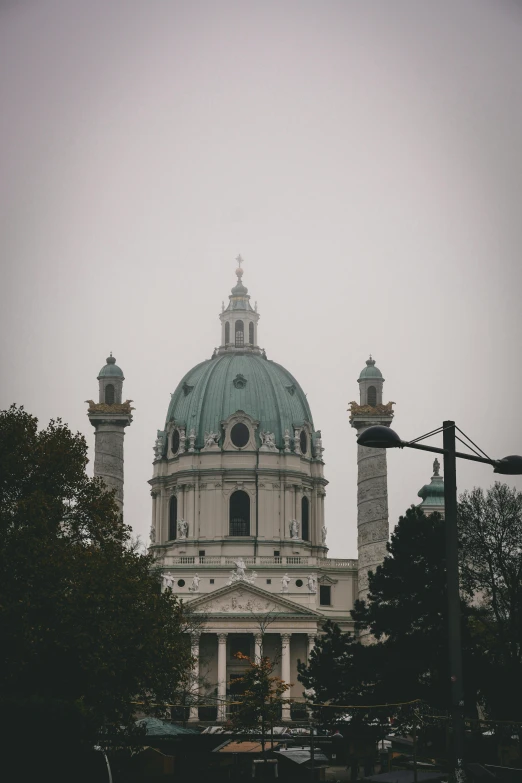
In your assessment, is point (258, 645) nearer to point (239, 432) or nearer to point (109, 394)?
point (239, 432)

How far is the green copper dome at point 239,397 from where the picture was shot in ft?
398

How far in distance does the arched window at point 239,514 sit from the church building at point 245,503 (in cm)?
9

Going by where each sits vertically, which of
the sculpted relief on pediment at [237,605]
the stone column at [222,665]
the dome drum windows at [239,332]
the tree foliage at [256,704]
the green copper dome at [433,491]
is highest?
the dome drum windows at [239,332]

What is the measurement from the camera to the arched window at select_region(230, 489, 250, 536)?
117562 millimetres

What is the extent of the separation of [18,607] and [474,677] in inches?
797

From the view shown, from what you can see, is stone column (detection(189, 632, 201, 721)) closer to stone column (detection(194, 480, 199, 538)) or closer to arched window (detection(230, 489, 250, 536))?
stone column (detection(194, 480, 199, 538))

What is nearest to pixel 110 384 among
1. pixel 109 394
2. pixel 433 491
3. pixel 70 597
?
pixel 109 394

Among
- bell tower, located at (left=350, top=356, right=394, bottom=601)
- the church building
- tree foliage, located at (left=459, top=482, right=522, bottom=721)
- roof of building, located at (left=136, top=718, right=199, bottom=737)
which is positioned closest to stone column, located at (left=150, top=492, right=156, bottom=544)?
the church building

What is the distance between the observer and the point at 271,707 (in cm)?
6550

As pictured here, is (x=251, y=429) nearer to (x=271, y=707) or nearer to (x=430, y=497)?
(x=430, y=497)

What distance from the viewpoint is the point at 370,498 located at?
102 m

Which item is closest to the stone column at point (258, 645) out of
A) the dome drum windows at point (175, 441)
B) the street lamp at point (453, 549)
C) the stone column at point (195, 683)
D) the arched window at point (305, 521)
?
the stone column at point (195, 683)

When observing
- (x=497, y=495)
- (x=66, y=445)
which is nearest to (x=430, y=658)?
(x=497, y=495)

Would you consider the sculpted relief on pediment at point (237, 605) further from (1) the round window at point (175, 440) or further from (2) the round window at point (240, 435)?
(1) the round window at point (175, 440)
